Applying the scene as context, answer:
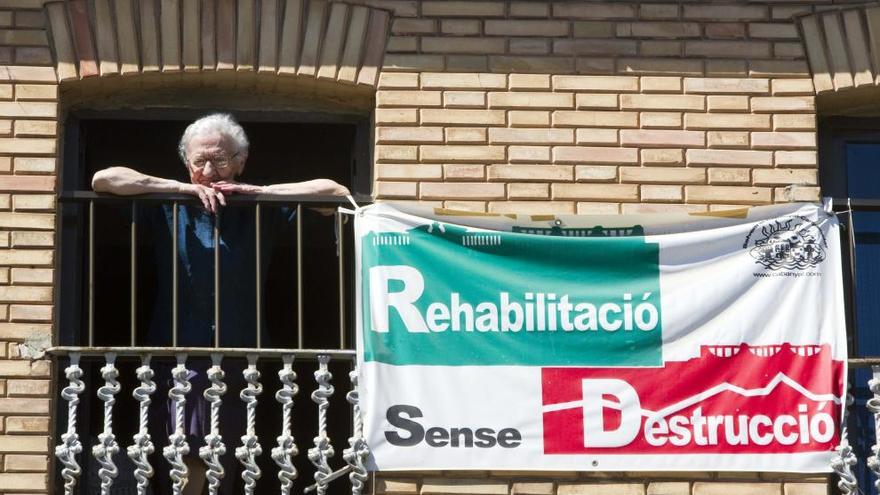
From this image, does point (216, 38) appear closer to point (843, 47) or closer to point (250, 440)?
point (250, 440)

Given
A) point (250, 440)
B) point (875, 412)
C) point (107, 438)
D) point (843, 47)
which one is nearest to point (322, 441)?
point (250, 440)

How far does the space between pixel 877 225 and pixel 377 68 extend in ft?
7.08

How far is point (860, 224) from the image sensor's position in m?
8.36

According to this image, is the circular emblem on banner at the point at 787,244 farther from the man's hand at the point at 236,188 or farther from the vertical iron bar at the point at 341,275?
the man's hand at the point at 236,188

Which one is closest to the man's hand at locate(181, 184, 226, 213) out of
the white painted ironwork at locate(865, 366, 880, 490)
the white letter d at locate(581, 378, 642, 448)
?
the white letter d at locate(581, 378, 642, 448)

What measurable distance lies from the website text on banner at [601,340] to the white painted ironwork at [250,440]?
0.41m

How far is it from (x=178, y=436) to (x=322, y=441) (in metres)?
0.53

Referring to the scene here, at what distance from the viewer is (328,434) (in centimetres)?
826

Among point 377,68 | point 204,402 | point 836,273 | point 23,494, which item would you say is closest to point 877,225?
point 836,273

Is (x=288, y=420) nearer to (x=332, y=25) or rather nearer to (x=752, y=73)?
(x=332, y=25)

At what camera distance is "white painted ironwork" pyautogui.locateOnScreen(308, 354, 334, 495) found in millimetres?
7473

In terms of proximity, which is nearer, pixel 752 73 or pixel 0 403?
pixel 0 403

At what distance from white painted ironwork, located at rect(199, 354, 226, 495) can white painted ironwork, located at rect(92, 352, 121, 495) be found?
32 centimetres

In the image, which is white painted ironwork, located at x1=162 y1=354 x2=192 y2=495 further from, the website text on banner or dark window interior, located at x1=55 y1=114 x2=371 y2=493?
the website text on banner
